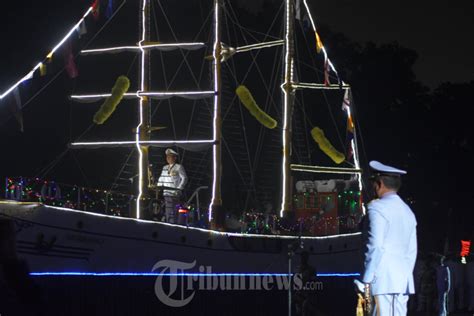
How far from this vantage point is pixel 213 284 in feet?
44.4

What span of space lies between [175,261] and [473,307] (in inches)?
398

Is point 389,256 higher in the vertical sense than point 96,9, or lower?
lower

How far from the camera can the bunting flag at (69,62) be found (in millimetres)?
21156

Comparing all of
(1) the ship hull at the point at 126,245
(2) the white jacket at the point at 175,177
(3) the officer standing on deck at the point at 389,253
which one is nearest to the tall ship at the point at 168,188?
(1) the ship hull at the point at 126,245

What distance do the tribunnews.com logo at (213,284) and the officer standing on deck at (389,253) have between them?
489 cm

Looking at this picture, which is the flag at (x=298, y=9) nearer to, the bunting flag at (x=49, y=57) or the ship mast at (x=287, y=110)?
the ship mast at (x=287, y=110)

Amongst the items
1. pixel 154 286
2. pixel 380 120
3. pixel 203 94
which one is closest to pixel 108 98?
pixel 203 94

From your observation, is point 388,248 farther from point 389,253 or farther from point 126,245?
point 126,245

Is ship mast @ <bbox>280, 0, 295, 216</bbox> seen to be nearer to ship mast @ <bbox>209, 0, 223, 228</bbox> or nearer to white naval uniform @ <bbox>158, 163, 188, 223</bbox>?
ship mast @ <bbox>209, 0, 223, 228</bbox>

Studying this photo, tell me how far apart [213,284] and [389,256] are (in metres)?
5.64

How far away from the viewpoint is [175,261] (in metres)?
20.0

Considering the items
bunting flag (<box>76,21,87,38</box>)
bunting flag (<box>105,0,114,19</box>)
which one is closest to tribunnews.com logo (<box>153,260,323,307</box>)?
bunting flag (<box>76,21,87,38</box>)

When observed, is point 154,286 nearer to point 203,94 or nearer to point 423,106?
point 203,94

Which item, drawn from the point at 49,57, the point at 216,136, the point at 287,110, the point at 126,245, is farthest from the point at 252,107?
the point at 126,245
